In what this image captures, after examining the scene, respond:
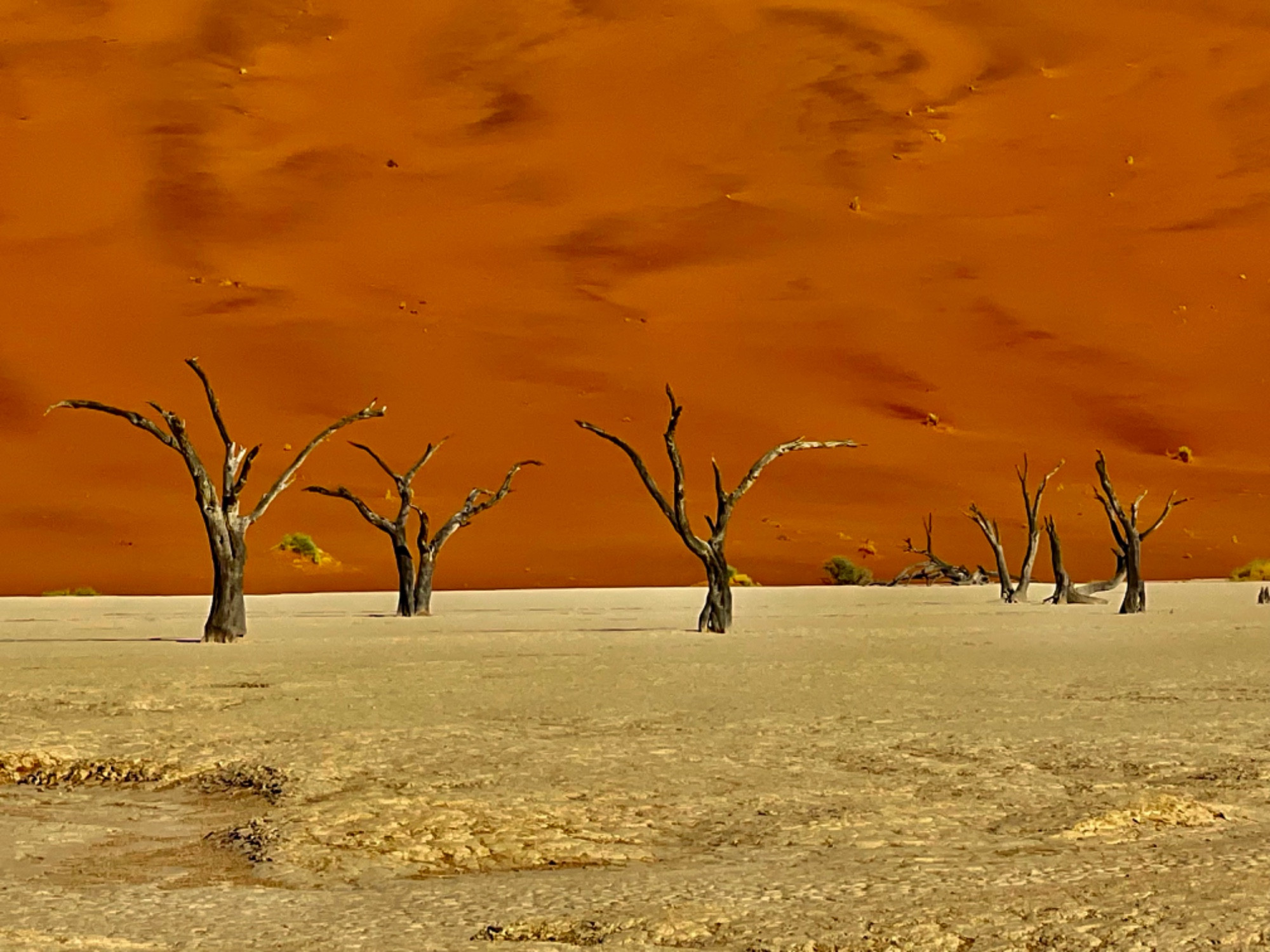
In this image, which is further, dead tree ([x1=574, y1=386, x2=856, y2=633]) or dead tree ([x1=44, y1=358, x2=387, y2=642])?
dead tree ([x1=574, y1=386, x2=856, y2=633])

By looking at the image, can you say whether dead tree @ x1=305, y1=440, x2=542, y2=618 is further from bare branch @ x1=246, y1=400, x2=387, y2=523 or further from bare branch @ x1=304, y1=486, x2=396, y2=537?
bare branch @ x1=246, y1=400, x2=387, y2=523

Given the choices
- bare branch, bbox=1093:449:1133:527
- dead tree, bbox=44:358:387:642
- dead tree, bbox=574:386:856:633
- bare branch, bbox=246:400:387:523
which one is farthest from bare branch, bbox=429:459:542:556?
bare branch, bbox=1093:449:1133:527

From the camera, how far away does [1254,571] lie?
4559 centimetres

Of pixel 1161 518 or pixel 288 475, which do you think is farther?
pixel 1161 518

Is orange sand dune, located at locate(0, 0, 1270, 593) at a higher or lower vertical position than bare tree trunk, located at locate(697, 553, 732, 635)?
higher

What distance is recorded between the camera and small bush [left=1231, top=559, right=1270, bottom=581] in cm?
4525

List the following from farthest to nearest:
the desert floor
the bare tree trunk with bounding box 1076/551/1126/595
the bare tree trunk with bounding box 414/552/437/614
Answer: the bare tree trunk with bounding box 1076/551/1126/595
the bare tree trunk with bounding box 414/552/437/614
the desert floor

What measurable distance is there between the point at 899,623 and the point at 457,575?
2065 cm

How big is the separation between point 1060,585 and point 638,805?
1107 inches

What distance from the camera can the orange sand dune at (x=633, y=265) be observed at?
45.7 meters

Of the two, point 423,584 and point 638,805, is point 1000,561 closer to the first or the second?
point 423,584

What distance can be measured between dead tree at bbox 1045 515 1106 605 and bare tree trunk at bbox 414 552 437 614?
491 inches

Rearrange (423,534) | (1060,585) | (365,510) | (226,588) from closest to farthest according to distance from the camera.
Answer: (226,588) < (365,510) < (423,534) < (1060,585)

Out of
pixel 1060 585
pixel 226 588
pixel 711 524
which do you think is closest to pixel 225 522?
pixel 226 588
